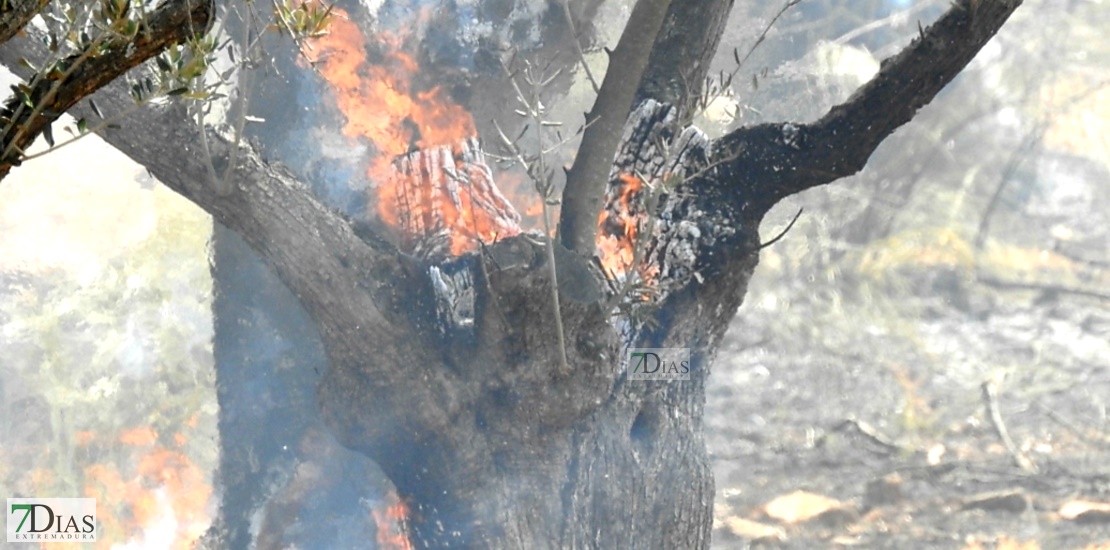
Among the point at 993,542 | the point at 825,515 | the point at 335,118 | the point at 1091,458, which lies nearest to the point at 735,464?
the point at 825,515

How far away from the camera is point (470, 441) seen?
4.11 m

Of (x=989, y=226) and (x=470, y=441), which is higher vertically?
(x=989, y=226)

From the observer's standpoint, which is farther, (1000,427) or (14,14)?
(1000,427)

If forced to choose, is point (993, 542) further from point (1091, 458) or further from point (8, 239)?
point (8, 239)

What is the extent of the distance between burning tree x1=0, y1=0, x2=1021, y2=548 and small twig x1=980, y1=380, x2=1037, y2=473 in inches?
301

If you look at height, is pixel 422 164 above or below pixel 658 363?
above

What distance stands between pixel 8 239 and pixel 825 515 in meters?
10.1

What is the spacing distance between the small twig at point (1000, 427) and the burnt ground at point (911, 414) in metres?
0.02

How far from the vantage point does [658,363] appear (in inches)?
167

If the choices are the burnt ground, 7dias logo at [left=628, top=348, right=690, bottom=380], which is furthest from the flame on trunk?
the burnt ground

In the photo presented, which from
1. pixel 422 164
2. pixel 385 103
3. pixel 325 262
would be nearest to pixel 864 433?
pixel 385 103

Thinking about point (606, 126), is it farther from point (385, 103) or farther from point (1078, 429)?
point (1078, 429)

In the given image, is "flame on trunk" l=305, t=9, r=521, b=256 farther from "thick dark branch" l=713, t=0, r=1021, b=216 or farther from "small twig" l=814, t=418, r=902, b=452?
"small twig" l=814, t=418, r=902, b=452

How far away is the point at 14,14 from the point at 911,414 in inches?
449
